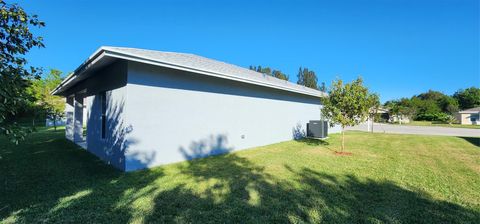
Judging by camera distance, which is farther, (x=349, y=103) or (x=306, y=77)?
(x=306, y=77)

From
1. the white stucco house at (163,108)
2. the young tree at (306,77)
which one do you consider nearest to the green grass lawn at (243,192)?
the white stucco house at (163,108)

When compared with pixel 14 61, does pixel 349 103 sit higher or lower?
lower

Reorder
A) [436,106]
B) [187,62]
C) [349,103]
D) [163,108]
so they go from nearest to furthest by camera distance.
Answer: [163,108]
[187,62]
[349,103]
[436,106]

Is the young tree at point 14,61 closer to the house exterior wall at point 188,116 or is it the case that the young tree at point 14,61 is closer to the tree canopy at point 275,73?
the house exterior wall at point 188,116

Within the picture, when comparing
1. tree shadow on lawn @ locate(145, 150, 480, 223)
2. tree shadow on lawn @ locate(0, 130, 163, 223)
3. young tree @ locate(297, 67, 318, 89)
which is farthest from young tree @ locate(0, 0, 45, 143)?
young tree @ locate(297, 67, 318, 89)

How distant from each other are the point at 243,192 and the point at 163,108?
363 cm

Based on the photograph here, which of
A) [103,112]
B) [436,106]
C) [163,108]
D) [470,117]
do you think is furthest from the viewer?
[436,106]

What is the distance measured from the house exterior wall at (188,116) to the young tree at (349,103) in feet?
10.3

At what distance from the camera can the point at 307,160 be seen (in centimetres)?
729

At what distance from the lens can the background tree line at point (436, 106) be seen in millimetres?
45125

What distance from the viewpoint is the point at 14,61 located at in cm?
Answer: 338

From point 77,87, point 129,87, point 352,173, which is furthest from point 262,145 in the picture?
point 77,87

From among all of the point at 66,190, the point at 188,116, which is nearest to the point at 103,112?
the point at 188,116

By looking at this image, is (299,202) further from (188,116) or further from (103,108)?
(103,108)
